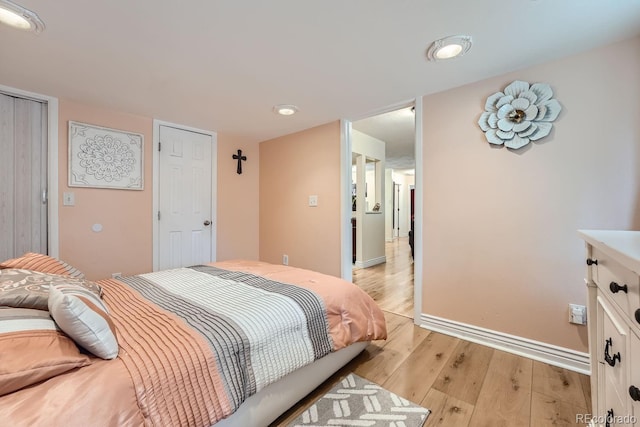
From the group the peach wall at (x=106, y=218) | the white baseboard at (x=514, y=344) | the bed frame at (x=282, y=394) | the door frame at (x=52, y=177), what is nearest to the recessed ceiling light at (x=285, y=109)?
the peach wall at (x=106, y=218)

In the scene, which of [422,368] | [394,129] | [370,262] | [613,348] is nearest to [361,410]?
[422,368]

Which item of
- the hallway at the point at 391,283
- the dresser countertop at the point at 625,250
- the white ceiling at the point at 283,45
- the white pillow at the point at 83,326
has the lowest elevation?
the hallway at the point at 391,283

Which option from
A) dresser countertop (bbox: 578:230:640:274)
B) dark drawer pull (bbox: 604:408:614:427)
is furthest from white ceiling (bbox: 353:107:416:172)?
dark drawer pull (bbox: 604:408:614:427)

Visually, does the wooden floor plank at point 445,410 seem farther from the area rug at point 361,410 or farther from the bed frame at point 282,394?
the bed frame at point 282,394

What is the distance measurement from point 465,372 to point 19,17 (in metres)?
3.22

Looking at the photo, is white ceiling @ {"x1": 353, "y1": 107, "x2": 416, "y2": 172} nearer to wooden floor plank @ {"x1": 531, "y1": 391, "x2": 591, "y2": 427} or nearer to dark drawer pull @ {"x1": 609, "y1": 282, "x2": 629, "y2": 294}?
dark drawer pull @ {"x1": 609, "y1": 282, "x2": 629, "y2": 294}

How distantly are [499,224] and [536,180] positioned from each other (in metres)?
0.38

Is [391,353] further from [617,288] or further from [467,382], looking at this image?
[617,288]

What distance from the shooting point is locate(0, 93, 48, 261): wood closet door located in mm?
2232

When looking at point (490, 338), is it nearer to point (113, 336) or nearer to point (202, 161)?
point (113, 336)

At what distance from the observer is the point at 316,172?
A: 3.27 m

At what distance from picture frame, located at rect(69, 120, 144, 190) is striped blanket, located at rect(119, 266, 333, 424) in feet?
5.00

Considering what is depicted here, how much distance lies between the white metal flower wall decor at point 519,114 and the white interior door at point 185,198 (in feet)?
10.0

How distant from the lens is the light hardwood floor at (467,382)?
1339mm
